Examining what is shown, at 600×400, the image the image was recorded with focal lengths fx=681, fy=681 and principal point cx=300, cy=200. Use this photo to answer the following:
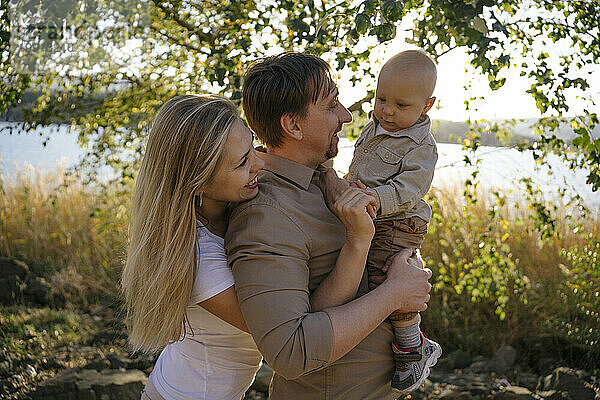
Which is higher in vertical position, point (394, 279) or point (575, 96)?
point (575, 96)

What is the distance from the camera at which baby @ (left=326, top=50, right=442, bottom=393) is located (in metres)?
2.09

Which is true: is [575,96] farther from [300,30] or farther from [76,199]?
[76,199]

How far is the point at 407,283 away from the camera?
1.89 meters

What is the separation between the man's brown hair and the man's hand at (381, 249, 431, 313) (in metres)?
0.49

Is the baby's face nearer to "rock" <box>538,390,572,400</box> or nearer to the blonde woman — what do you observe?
the blonde woman

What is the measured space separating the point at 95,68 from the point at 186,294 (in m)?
2.85

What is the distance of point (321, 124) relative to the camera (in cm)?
197

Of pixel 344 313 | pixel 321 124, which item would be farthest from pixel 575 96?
pixel 344 313

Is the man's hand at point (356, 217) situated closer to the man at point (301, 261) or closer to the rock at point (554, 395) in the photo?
the man at point (301, 261)

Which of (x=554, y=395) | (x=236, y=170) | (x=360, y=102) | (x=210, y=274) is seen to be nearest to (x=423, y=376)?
(x=210, y=274)

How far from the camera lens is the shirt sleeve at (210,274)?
179 cm

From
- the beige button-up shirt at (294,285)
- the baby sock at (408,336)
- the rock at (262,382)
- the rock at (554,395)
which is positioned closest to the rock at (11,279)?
the rock at (262,382)

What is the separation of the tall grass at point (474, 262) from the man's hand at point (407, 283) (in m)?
2.15

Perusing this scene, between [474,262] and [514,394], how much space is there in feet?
2.72
